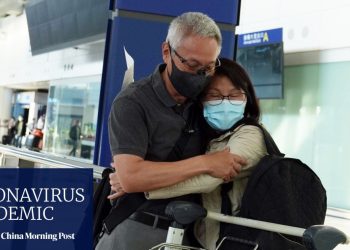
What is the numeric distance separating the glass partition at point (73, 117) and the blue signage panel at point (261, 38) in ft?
18.6

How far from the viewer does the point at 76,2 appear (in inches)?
589

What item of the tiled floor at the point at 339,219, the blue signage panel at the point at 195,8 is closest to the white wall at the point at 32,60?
the tiled floor at the point at 339,219

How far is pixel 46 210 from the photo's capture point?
1.85m

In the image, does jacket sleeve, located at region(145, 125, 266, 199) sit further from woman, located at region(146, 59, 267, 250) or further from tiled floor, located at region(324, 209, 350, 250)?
tiled floor, located at region(324, 209, 350, 250)

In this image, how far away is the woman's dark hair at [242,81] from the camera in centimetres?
170

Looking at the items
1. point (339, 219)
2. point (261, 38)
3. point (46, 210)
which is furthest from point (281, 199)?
point (261, 38)

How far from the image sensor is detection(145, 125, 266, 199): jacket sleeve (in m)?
1.58

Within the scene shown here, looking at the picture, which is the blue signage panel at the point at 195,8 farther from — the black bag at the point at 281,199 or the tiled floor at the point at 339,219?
the tiled floor at the point at 339,219

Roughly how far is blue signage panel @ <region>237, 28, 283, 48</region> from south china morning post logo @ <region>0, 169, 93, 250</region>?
6862mm

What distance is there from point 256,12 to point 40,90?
16.6 m

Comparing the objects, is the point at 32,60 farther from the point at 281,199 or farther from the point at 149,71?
the point at 281,199

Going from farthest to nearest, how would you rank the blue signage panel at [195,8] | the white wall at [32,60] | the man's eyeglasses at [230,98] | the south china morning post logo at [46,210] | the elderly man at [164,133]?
1. the white wall at [32,60]
2. the blue signage panel at [195,8]
3. the south china morning post logo at [46,210]
4. the man's eyeglasses at [230,98]
5. the elderly man at [164,133]

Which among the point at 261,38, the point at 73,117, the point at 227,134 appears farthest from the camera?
the point at 73,117

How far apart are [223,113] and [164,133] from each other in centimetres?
21
